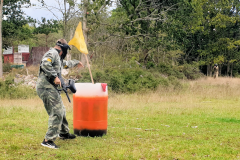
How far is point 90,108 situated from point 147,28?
19.9m

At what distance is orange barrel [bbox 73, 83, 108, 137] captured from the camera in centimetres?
605

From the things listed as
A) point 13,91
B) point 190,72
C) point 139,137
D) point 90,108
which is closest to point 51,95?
point 90,108

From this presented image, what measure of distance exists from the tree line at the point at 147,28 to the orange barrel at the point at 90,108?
17.0 meters

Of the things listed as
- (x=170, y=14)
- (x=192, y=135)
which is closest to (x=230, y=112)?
(x=192, y=135)

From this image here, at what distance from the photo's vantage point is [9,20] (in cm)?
3212

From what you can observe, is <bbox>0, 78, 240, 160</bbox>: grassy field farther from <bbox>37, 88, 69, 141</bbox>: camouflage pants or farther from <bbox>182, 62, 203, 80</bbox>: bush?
<bbox>182, 62, 203, 80</bbox>: bush

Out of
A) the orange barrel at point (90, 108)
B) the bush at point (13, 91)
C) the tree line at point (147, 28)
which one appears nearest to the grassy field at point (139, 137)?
the orange barrel at point (90, 108)

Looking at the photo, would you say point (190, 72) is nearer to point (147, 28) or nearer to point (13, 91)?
point (147, 28)

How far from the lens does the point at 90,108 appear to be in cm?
609

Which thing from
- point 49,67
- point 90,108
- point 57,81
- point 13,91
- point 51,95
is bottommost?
point 13,91

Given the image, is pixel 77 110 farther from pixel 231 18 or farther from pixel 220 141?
pixel 231 18

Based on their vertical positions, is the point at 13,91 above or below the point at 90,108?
below

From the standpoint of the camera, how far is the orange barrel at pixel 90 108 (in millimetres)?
6051

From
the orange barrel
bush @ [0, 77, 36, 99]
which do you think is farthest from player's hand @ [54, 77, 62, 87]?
bush @ [0, 77, 36, 99]
